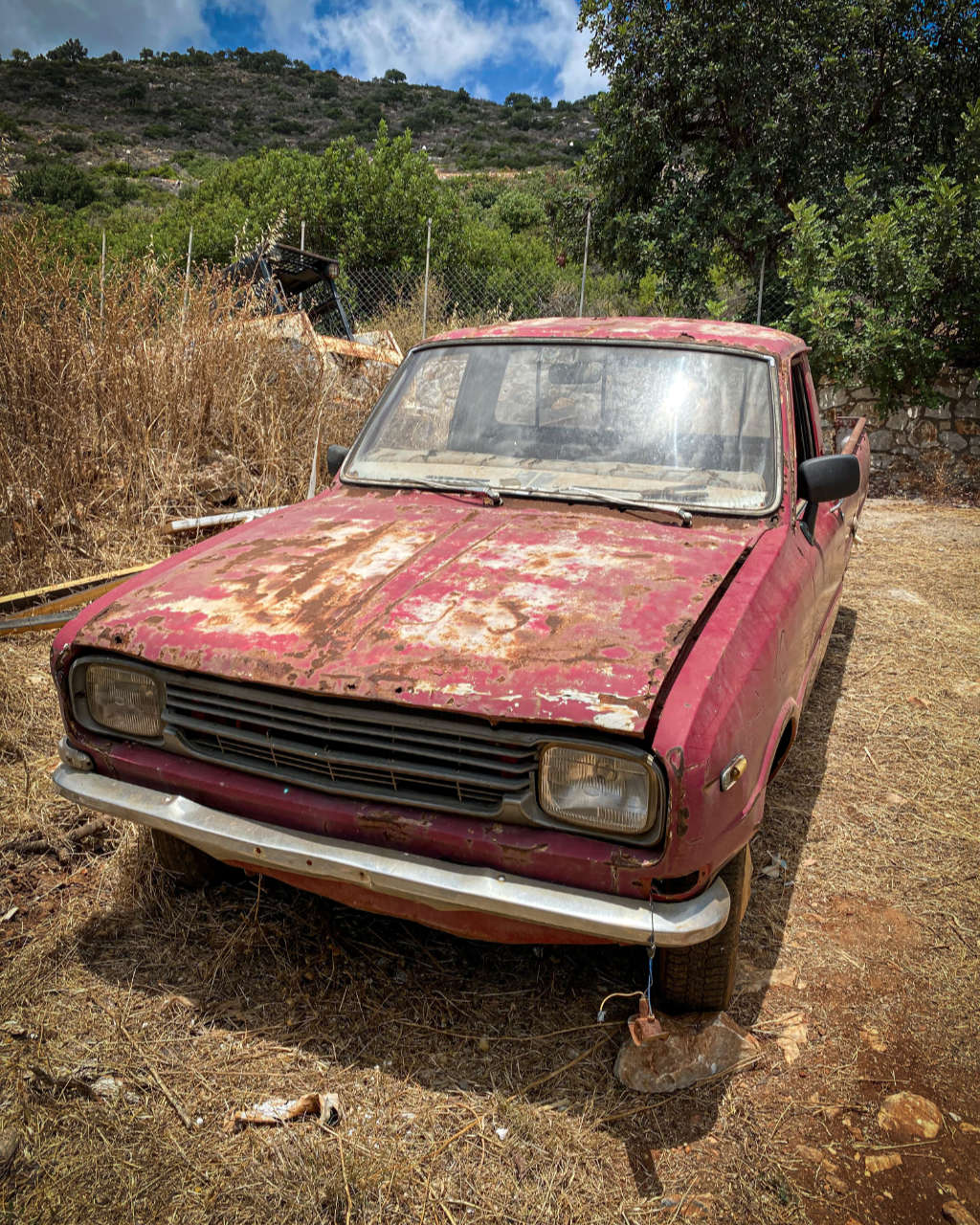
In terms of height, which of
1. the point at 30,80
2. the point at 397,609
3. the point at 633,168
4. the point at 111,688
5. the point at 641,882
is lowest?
the point at 641,882

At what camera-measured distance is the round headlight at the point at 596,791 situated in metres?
1.80

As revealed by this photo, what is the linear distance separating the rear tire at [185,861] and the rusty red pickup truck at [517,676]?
0.04 feet

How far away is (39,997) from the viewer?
7.73ft

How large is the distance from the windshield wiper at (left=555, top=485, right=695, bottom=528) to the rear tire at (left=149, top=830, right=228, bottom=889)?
5.47 ft

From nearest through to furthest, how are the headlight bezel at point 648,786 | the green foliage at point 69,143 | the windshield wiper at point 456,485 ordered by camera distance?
the headlight bezel at point 648,786
the windshield wiper at point 456,485
the green foliage at point 69,143

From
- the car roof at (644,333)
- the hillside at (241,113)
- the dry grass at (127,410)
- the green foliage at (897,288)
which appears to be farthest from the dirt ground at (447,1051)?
the hillside at (241,113)

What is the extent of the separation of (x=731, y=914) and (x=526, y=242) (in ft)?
83.9

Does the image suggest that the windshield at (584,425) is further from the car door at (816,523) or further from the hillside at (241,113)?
the hillside at (241,113)

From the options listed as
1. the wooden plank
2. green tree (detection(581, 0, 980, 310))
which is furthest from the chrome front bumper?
green tree (detection(581, 0, 980, 310))

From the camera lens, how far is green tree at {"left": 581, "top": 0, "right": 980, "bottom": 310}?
1298 cm

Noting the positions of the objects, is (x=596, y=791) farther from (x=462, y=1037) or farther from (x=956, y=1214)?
(x=956, y=1214)

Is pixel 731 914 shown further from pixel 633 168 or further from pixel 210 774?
pixel 633 168

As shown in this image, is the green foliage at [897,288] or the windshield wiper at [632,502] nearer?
the windshield wiper at [632,502]

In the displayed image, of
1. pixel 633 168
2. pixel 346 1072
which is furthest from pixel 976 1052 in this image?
pixel 633 168
